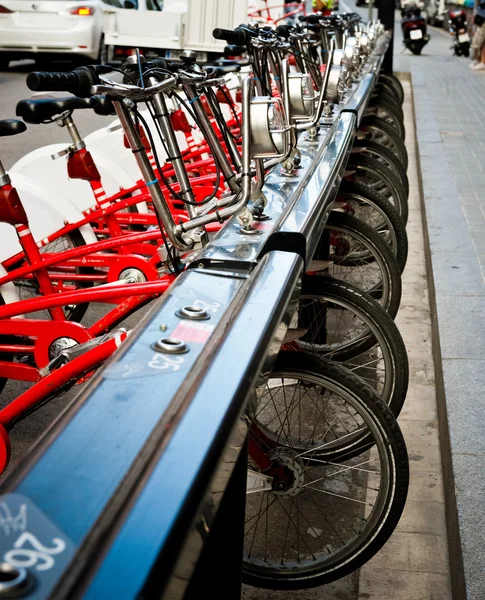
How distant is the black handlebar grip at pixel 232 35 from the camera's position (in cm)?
466

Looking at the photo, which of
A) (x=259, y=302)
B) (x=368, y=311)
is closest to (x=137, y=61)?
(x=368, y=311)

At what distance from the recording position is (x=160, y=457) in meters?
1.47

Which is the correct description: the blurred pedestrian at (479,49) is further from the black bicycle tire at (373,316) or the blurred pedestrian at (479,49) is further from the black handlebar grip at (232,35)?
the black bicycle tire at (373,316)

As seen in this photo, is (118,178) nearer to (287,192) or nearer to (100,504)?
(287,192)

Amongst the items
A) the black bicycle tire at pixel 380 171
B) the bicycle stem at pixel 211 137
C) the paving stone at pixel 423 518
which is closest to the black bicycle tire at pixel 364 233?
the bicycle stem at pixel 211 137

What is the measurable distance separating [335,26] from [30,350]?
5.62 metres

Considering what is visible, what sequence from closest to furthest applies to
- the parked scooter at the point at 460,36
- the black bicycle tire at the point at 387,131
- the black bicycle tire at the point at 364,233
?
the black bicycle tire at the point at 364,233 < the black bicycle tire at the point at 387,131 < the parked scooter at the point at 460,36

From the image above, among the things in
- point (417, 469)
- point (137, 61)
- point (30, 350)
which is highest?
point (137, 61)

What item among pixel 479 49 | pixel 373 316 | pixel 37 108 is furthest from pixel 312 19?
pixel 479 49

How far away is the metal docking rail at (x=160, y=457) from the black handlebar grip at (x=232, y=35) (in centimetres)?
240

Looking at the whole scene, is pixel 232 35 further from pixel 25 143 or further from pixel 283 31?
pixel 25 143

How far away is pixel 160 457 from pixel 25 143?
9.62 m

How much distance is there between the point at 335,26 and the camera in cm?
870

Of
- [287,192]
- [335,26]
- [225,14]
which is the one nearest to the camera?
[287,192]
